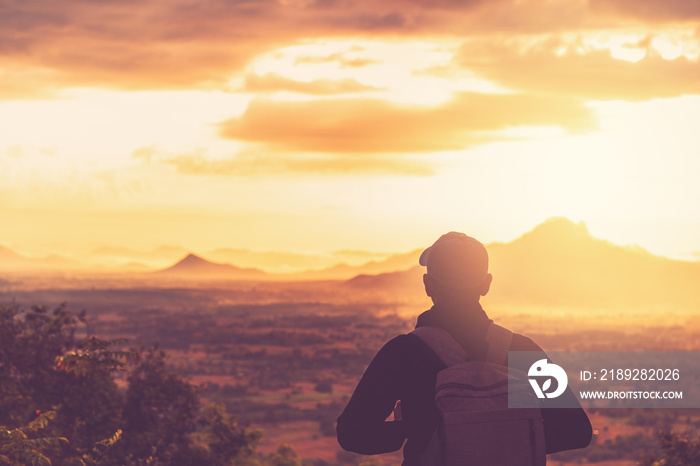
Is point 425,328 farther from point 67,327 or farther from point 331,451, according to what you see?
point 331,451

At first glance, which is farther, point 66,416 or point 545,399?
point 66,416

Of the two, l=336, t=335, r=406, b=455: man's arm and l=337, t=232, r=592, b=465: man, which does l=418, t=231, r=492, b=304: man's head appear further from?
l=336, t=335, r=406, b=455: man's arm

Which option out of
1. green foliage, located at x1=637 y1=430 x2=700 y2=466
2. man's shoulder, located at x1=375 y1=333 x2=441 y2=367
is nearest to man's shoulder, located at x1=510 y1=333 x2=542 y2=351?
man's shoulder, located at x1=375 y1=333 x2=441 y2=367

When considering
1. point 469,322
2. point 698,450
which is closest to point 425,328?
point 469,322

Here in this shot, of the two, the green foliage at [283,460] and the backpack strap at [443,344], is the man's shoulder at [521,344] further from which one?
the green foliage at [283,460]

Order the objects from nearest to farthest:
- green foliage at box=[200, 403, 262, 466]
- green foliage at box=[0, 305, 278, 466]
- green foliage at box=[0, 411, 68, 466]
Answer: green foliage at box=[0, 411, 68, 466]
green foliage at box=[0, 305, 278, 466]
green foliage at box=[200, 403, 262, 466]

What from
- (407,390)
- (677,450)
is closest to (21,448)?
(407,390)

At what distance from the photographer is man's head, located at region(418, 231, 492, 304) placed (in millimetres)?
4016

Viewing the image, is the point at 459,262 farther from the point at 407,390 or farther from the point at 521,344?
the point at 407,390

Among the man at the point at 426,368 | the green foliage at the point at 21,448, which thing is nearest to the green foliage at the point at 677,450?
the green foliage at the point at 21,448

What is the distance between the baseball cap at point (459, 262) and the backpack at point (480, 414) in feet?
0.89

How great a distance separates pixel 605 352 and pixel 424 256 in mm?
187569

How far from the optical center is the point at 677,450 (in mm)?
20516

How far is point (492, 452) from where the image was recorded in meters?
3.83
